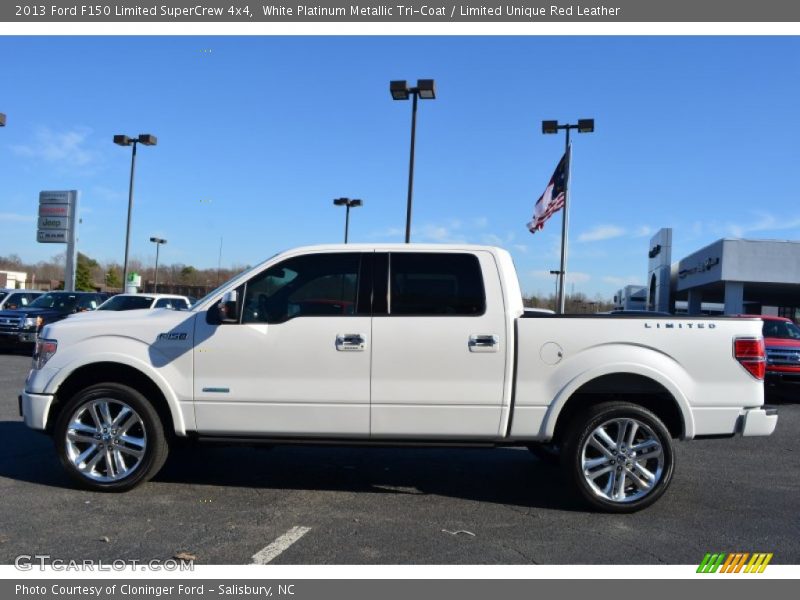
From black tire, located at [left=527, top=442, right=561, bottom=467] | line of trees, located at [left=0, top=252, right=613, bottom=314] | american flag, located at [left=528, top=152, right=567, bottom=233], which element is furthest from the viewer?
line of trees, located at [left=0, top=252, right=613, bottom=314]

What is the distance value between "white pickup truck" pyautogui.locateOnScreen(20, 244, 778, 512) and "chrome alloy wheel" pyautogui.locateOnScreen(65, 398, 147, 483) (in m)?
0.01

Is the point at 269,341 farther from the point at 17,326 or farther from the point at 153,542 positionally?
the point at 17,326

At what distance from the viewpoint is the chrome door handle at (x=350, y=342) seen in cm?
545

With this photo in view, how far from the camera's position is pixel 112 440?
5.68 meters

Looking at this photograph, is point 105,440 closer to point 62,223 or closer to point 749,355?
point 749,355

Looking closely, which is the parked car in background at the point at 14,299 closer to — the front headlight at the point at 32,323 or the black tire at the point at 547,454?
the front headlight at the point at 32,323

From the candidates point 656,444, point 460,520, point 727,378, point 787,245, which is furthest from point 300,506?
point 787,245

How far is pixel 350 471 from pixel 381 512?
132cm

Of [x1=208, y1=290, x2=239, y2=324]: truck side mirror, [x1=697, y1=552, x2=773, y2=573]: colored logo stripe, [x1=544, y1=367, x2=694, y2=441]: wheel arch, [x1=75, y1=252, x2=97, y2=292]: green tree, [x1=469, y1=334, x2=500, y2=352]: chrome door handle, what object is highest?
[x1=75, y1=252, x2=97, y2=292]: green tree

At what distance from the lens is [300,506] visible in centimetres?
544

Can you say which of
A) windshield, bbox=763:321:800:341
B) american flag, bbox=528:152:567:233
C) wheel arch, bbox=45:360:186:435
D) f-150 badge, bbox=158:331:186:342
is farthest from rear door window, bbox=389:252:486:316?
american flag, bbox=528:152:567:233

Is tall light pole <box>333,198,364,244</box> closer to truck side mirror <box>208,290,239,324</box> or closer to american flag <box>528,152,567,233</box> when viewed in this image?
american flag <box>528,152,567,233</box>

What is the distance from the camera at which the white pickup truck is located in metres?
5.41
